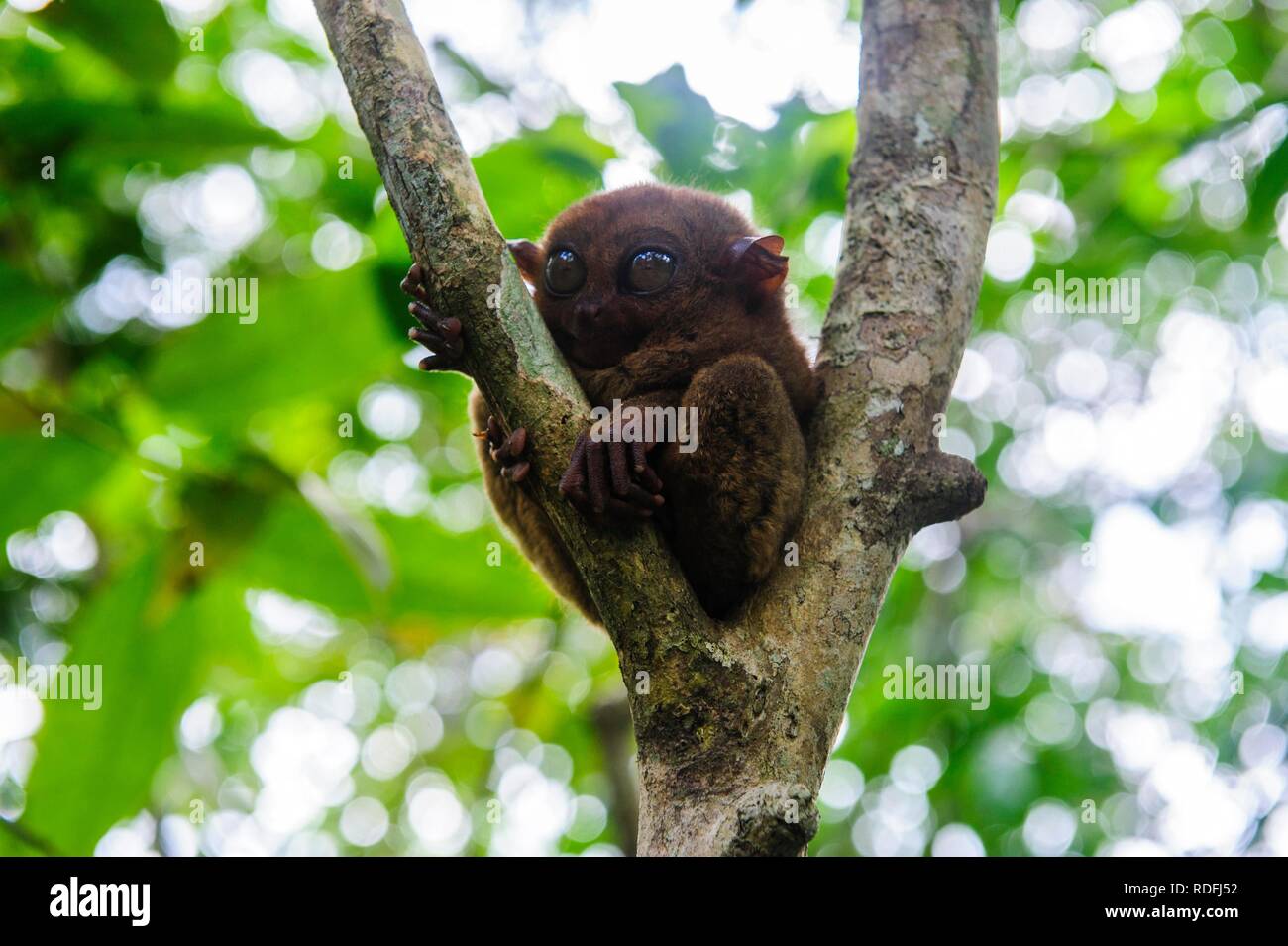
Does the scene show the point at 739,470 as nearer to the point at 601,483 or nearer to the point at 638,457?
the point at 638,457

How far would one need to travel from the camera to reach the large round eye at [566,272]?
3289 mm

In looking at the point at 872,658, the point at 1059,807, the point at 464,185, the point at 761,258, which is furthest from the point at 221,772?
the point at 464,185

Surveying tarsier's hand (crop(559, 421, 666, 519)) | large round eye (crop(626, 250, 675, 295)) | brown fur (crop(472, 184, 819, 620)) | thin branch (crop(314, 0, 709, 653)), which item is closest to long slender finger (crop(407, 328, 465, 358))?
thin branch (crop(314, 0, 709, 653))

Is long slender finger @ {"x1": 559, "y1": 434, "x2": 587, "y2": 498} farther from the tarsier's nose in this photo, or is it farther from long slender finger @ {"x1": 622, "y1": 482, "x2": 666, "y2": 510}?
the tarsier's nose

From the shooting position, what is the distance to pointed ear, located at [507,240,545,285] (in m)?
3.40

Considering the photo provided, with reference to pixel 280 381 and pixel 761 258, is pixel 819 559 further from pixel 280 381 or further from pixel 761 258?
pixel 280 381

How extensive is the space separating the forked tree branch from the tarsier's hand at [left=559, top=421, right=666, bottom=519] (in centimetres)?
3

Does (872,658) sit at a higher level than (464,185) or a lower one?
lower

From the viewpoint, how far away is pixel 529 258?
3.44 meters

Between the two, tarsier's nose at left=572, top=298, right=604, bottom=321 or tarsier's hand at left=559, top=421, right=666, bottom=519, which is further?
tarsier's nose at left=572, top=298, right=604, bottom=321

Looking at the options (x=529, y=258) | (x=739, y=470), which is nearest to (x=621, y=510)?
(x=739, y=470)

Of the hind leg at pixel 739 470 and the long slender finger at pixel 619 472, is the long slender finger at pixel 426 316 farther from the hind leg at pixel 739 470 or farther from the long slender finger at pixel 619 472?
the hind leg at pixel 739 470

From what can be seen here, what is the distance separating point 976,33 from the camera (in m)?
3.12
